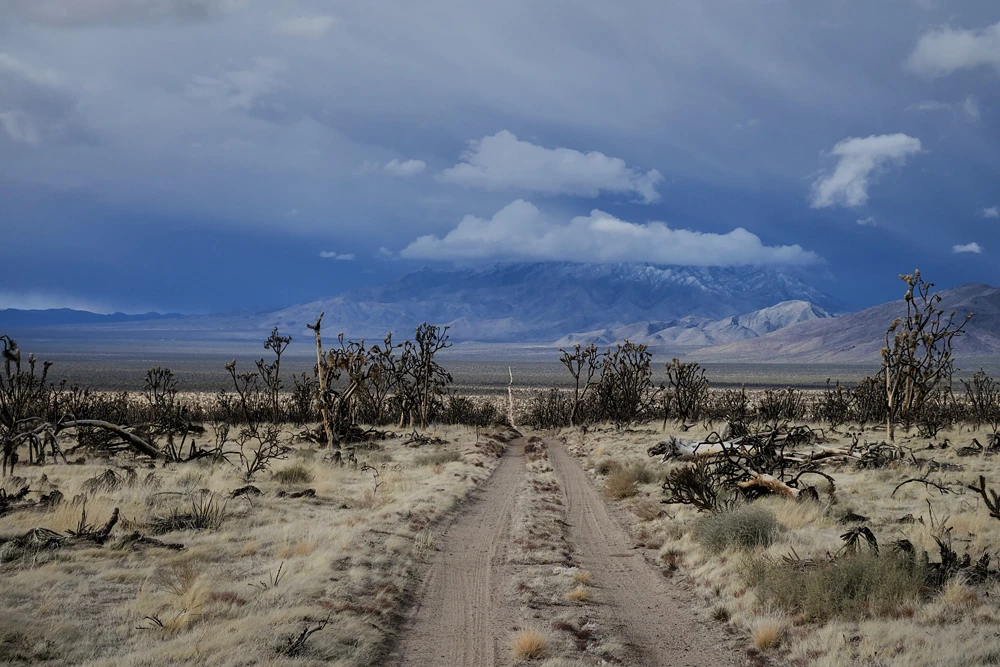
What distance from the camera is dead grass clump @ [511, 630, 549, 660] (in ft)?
21.6

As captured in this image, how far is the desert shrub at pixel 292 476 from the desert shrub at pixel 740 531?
1006 centimetres

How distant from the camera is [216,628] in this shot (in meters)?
6.50

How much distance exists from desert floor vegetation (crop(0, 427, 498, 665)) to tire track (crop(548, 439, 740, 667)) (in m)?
2.55

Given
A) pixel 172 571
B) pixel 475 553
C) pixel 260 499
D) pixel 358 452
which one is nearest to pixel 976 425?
pixel 358 452

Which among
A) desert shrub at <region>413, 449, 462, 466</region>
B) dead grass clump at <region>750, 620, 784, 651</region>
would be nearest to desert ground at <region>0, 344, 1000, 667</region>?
dead grass clump at <region>750, 620, 784, 651</region>

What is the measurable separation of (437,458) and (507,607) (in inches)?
585

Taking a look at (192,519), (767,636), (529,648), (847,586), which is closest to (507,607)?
(529,648)

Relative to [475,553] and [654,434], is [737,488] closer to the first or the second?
[475,553]

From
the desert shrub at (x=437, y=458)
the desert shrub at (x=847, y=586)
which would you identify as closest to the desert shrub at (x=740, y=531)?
the desert shrub at (x=847, y=586)

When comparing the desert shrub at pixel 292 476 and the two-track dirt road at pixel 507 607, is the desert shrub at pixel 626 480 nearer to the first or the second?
the two-track dirt road at pixel 507 607

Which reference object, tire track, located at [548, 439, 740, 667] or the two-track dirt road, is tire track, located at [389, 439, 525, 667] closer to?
the two-track dirt road

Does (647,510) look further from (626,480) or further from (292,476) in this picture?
(292,476)

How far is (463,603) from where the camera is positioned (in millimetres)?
8219

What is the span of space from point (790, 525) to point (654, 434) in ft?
64.7
